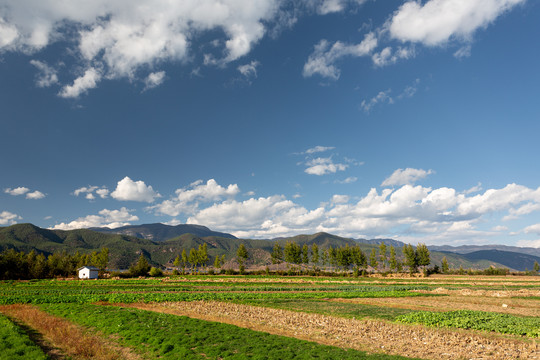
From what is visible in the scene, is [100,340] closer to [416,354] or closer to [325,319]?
[325,319]

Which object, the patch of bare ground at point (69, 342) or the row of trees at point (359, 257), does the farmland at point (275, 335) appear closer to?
the patch of bare ground at point (69, 342)

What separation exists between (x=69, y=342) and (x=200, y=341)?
10377 millimetres

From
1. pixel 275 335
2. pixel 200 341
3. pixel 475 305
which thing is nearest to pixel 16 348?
pixel 200 341

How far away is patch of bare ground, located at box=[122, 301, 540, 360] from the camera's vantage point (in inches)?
797

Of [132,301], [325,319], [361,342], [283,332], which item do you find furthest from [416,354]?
[132,301]

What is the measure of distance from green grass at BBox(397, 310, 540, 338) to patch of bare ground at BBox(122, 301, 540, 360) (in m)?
1.93

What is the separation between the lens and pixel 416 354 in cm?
1973

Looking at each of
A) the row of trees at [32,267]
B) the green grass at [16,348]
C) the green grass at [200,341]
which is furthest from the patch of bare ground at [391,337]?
the row of trees at [32,267]

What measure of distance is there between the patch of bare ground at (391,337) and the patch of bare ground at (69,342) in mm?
12258

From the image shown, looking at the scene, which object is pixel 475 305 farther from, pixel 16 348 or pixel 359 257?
pixel 359 257

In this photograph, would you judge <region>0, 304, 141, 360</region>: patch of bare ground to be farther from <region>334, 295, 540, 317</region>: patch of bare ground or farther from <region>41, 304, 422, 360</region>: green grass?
<region>334, 295, 540, 317</region>: patch of bare ground

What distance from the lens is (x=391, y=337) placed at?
2434 cm

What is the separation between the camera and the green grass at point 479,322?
86.0ft

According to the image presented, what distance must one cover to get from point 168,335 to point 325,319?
16.8 m
